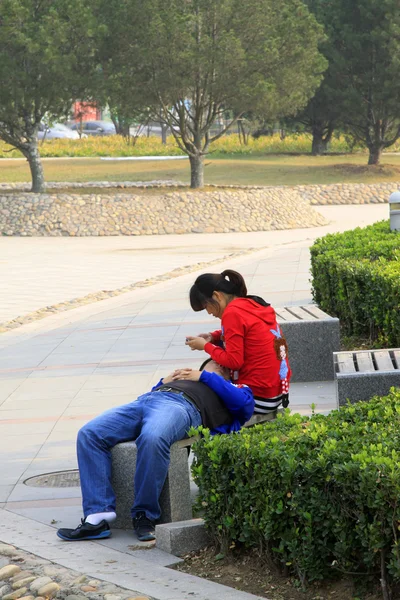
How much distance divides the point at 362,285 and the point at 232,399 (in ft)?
12.7

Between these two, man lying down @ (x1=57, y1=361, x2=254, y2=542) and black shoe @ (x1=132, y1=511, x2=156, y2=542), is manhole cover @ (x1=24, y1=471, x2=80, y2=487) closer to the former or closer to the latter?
man lying down @ (x1=57, y1=361, x2=254, y2=542)

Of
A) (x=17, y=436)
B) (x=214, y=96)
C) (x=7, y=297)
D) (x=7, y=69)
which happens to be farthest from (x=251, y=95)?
(x=17, y=436)

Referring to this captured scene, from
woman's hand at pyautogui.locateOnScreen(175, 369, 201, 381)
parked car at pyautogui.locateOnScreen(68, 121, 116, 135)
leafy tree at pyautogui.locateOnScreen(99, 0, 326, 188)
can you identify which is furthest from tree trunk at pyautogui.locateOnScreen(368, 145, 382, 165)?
woman's hand at pyautogui.locateOnScreen(175, 369, 201, 381)

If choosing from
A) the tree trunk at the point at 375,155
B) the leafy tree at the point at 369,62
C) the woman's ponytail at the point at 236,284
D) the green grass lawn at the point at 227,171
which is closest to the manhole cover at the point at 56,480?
the woman's ponytail at the point at 236,284

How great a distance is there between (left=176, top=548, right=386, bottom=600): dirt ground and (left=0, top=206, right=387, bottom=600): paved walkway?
0.42 feet

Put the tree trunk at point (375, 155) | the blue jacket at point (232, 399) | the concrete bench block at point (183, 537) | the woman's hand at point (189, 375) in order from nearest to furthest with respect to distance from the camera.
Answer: the concrete bench block at point (183, 537)
the blue jacket at point (232, 399)
the woman's hand at point (189, 375)
the tree trunk at point (375, 155)

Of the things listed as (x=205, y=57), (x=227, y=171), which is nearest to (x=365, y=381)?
(x=205, y=57)

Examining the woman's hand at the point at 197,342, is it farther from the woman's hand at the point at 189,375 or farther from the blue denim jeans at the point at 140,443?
the blue denim jeans at the point at 140,443

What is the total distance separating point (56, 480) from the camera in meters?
5.94

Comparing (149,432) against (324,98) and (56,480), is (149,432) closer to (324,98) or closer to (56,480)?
(56,480)

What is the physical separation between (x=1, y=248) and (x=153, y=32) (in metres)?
10.3

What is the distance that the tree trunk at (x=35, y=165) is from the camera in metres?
32.6

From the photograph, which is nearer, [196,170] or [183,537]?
[183,537]

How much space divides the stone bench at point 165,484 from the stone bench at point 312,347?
3.44 m
